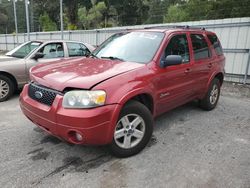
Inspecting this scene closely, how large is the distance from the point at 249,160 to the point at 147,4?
3601 cm

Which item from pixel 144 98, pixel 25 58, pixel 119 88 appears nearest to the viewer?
pixel 119 88

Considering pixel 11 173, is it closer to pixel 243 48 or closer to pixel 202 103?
pixel 202 103

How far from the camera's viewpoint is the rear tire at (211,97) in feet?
17.9

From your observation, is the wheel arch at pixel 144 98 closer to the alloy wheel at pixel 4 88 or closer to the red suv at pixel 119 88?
the red suv at pixel 119 88

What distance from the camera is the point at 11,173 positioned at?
121 inches

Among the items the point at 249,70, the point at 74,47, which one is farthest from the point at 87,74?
the point at 249,70

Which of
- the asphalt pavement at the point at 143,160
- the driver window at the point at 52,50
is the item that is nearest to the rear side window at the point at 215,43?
the asphalt pavement at the point at 143,160

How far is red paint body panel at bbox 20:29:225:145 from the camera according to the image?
295cm

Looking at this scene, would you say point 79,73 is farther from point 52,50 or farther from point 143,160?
point 52,50

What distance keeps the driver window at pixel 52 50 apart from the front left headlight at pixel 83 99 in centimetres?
424

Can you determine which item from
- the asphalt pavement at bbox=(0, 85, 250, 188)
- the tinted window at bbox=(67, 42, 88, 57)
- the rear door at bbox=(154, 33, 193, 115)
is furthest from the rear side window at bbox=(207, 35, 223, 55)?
the tinted window at bbox=(67, 42, 88, 57)

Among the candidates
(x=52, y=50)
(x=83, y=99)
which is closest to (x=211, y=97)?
(x=83, y=99)

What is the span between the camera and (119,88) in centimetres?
314

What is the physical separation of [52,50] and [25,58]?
2.72 feet
